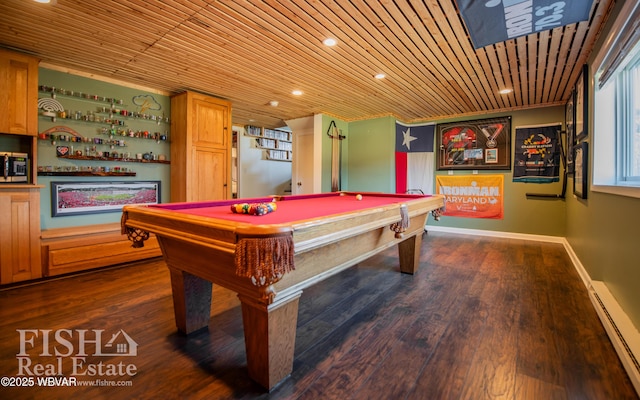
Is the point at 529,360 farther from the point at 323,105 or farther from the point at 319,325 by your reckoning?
the point at 323,105

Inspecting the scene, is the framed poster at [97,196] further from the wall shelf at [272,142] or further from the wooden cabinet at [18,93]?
the wall shelf at [272,142]

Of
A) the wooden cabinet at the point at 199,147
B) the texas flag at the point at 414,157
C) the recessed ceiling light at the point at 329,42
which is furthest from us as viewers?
the texas flag at the point at 414,157

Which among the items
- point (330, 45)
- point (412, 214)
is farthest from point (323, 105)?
point (412, 214)

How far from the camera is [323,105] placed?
16.6 feet

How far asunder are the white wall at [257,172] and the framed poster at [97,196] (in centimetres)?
274

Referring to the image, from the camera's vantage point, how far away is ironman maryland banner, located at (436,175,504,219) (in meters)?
5.30

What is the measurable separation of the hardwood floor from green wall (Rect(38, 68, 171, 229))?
3.13 ft

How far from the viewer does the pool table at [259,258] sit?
1144mm

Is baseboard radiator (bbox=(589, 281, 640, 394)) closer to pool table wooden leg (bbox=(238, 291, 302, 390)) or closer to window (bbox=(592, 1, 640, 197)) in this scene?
window (bbox=(592, 1, 640, 197))

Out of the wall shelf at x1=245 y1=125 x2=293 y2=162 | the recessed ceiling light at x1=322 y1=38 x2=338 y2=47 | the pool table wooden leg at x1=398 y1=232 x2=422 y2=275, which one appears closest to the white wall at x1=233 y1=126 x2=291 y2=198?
the wall shelf at x1=245 y1=125 x2=293 y2=162

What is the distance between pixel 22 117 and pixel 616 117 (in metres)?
5.69

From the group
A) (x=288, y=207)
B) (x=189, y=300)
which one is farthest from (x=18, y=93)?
(x=288, y=207)

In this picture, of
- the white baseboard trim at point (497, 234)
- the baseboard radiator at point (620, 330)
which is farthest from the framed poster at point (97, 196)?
the white baseboard trim at point (497, 234)

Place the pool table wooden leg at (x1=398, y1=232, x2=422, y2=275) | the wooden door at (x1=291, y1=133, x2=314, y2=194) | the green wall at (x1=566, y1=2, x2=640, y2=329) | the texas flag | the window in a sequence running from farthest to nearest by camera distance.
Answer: the wooden door at (x1=291, y1=133, x2=314, y2=194) < the texas flag < the pool table wooden leg at (x1=398, y1=232, x2=422, y2=275) < the window < the green wall at (x1=566, y1=2, x2=640, y2=329)
